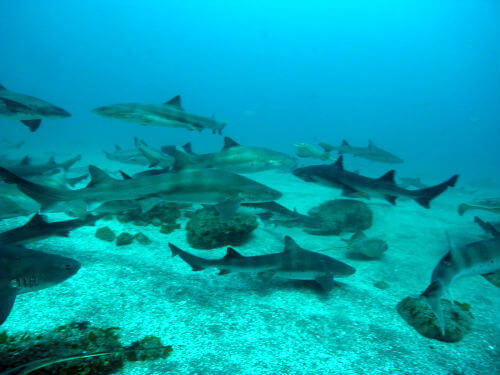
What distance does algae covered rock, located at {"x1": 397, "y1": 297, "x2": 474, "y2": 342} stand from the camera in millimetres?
4348

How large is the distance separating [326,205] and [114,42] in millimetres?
246329

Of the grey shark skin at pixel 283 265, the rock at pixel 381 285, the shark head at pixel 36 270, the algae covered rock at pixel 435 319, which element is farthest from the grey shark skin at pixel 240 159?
the algae covered rock at pixel 435 319

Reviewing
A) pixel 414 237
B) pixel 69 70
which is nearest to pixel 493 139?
pixel 414 237

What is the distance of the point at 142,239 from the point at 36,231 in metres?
2.46

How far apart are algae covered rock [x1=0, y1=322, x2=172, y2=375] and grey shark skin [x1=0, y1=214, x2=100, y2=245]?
240cm

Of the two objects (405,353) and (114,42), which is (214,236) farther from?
(114,42)

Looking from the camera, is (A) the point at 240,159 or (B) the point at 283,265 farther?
(A) the point at 240,159

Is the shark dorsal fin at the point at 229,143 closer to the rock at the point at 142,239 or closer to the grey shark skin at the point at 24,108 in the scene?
the rock at the point at 142,239

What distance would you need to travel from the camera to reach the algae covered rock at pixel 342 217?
9.41 metres

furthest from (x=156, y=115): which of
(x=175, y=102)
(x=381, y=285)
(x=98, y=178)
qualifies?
(x=381, y=285)

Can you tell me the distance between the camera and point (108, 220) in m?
8.56

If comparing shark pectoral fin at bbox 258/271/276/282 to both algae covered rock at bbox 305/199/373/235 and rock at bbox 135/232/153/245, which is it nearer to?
rock at bbox 135/232/153/245

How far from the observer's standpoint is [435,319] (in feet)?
14.7

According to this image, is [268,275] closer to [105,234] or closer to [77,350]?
[77,350]
